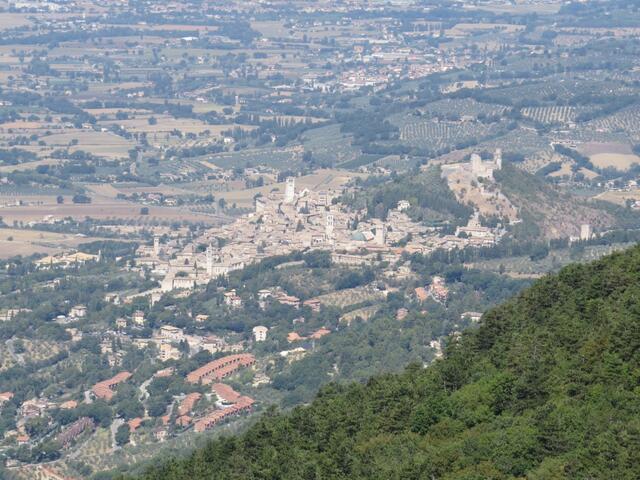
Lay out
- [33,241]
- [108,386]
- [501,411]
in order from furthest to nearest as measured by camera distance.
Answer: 1. [33,241]
2. [108,386]
3. [501,411]

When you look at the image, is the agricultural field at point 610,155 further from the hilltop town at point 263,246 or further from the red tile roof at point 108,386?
the red tile roof at point 108,386

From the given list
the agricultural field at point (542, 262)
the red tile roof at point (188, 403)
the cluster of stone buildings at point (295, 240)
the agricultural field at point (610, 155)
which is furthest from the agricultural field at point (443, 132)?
the red tile roof at point (188, 403)

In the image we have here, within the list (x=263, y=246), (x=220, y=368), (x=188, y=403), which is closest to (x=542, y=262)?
(x=263, y=246)

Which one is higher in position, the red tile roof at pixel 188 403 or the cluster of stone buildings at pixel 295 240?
the red tile roof at pixel 188 403

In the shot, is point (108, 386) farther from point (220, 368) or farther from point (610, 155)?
point (610, 155)

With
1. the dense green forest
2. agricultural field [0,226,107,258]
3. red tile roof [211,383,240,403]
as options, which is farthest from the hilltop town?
the dense green forest

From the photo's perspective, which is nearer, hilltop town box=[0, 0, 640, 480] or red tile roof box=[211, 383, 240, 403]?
red tile roof box=[211, 383, 240, 403]

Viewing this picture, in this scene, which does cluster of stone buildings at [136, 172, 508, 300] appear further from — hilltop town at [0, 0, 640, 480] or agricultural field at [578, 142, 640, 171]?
agricultural field at [578, 142, 640, 171]

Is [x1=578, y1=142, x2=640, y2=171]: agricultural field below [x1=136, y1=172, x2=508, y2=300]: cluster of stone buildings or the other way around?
below

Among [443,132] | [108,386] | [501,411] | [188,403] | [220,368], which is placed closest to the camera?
[501,411]
